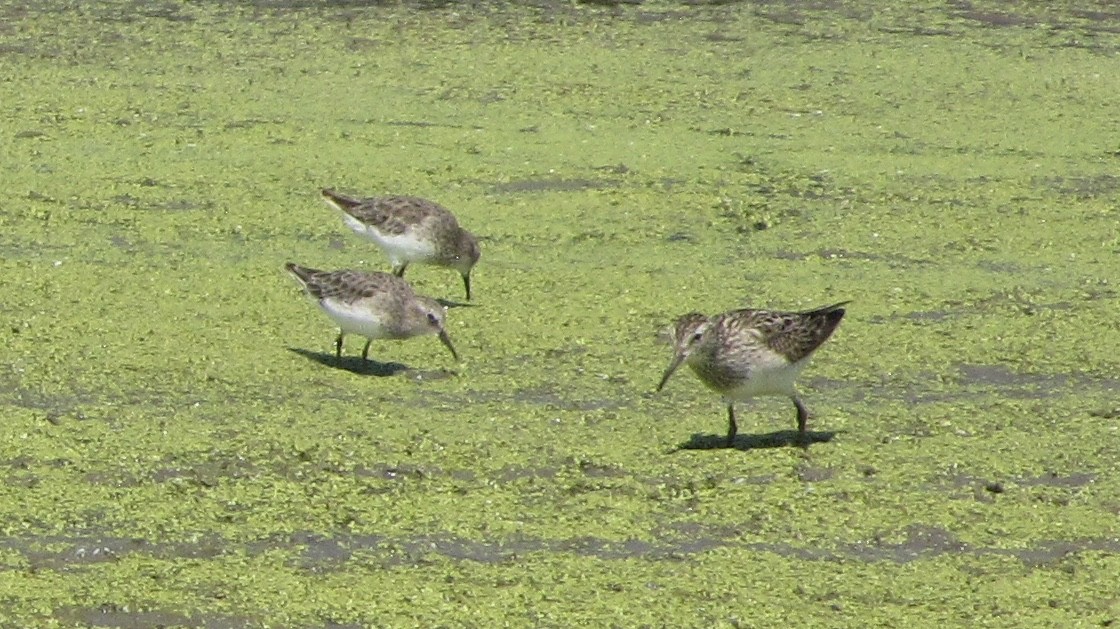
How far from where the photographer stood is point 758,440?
343 inches

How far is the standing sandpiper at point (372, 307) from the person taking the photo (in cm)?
952

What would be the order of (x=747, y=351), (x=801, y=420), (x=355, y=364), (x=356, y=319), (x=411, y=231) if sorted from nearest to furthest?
(x=747, y=351), (x=801, y=420), (x=356, y=319), (x=355, y=364), (x=411, y=231)

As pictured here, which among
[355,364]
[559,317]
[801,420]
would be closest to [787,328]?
[801,420]

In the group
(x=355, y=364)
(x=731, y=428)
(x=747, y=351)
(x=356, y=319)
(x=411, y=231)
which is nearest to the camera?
(x=747, y=351)

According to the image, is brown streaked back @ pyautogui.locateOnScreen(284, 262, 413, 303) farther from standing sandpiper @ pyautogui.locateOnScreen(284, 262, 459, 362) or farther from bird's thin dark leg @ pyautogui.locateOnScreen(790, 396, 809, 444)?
bird's thin dark leg @ pyautogui.locateOnScreen(790, 396, 809, 444)

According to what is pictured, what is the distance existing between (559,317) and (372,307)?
3.63ft

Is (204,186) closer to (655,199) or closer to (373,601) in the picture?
(655,199)

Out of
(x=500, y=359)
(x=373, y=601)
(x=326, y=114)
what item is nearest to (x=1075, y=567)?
(x=373, y=601)

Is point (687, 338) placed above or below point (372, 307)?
above

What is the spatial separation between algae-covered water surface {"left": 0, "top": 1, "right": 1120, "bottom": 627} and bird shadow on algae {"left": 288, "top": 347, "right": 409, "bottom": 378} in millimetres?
26

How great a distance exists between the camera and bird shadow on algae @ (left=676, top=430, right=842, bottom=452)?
8562 millimetres

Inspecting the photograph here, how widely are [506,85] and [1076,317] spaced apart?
553 centimetres

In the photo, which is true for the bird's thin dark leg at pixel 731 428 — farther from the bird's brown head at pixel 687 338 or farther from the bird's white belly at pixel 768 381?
the bird's brown head at pixel 687 338

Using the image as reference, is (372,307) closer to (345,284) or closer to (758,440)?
(345,284)
